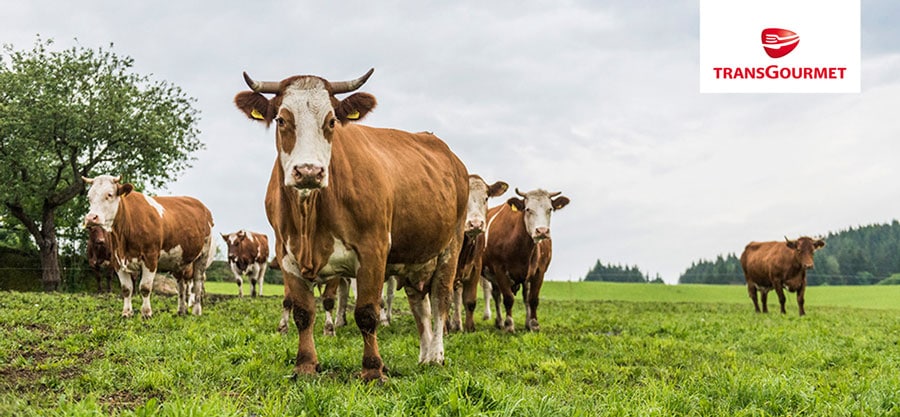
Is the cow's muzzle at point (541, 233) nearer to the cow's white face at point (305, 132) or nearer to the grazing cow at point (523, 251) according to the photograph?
the grazing cow at point (523, 251)

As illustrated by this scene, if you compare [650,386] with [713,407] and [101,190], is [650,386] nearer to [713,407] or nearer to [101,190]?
[713,407]

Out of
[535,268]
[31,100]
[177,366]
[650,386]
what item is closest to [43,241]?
[31,100]

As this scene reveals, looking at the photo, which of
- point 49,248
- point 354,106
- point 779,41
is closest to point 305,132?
point 354,106

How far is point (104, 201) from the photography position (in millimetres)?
Answer: 12227

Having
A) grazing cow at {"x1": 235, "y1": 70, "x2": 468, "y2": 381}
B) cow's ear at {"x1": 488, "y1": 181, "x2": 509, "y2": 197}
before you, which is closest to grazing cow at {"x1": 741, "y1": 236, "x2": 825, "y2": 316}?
cow's ear at {"x1": 488, "y1": 181, "x2": 509, "y2": 197}

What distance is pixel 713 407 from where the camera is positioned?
5.12m

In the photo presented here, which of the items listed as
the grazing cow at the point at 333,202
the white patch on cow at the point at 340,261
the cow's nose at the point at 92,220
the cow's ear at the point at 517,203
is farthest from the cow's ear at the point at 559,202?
the cow's nose at the point at 92,220

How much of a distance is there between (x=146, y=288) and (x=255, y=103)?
7803 millimetres

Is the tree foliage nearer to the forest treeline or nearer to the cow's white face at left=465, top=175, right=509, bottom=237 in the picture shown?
the forest treeline

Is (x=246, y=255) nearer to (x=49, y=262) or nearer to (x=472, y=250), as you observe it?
(x=49, y=262)

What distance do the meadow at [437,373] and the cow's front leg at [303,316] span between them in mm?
217

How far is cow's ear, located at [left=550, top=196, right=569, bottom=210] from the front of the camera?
41.7 ft

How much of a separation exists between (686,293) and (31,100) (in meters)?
37.7

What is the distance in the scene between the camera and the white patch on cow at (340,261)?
19.2 ft
